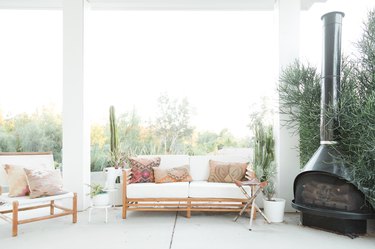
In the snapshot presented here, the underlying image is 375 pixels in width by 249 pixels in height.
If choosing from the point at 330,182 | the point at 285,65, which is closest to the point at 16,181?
the point at 330,182

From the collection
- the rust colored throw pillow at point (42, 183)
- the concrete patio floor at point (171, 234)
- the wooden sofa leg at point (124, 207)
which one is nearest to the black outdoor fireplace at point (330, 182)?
the concrete patio floor at point (171, 234)

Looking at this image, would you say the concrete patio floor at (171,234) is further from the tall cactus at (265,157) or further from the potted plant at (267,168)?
the tall cactus at (265,157)

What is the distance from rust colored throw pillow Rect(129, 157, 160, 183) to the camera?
416cm

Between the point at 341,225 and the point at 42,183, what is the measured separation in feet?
12.2

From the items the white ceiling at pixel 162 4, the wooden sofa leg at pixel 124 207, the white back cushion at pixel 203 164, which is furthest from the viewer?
the white ceiling at pixel 162 4

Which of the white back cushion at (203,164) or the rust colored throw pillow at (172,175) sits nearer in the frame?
the rust colored throw pillow at (172,175)

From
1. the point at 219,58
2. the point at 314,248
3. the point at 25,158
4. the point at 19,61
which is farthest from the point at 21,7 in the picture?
the point at 314,248

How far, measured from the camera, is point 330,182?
3322 mm

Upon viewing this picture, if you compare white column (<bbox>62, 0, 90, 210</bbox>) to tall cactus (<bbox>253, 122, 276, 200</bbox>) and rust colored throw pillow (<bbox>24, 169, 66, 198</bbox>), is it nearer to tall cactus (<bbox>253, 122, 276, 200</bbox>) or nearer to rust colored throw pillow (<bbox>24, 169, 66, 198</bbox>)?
rust colored throw pillow (<bbox>24, 169, 66, 198</bbox>)

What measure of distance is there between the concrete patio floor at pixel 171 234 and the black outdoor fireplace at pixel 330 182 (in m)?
0.17

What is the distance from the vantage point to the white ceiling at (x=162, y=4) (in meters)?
4.75

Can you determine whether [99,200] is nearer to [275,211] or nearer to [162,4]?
[275,211]

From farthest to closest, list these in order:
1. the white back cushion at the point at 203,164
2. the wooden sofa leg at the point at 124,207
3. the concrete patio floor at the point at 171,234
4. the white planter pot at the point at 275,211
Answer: the white back cushion at the point at 203,164
the wooden sofa leg at the point at 124,207
the white planter pot at the point at 275,211
the concrete patio floor at the point at 171,234

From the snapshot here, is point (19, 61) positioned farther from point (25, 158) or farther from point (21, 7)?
point (25, 158)
